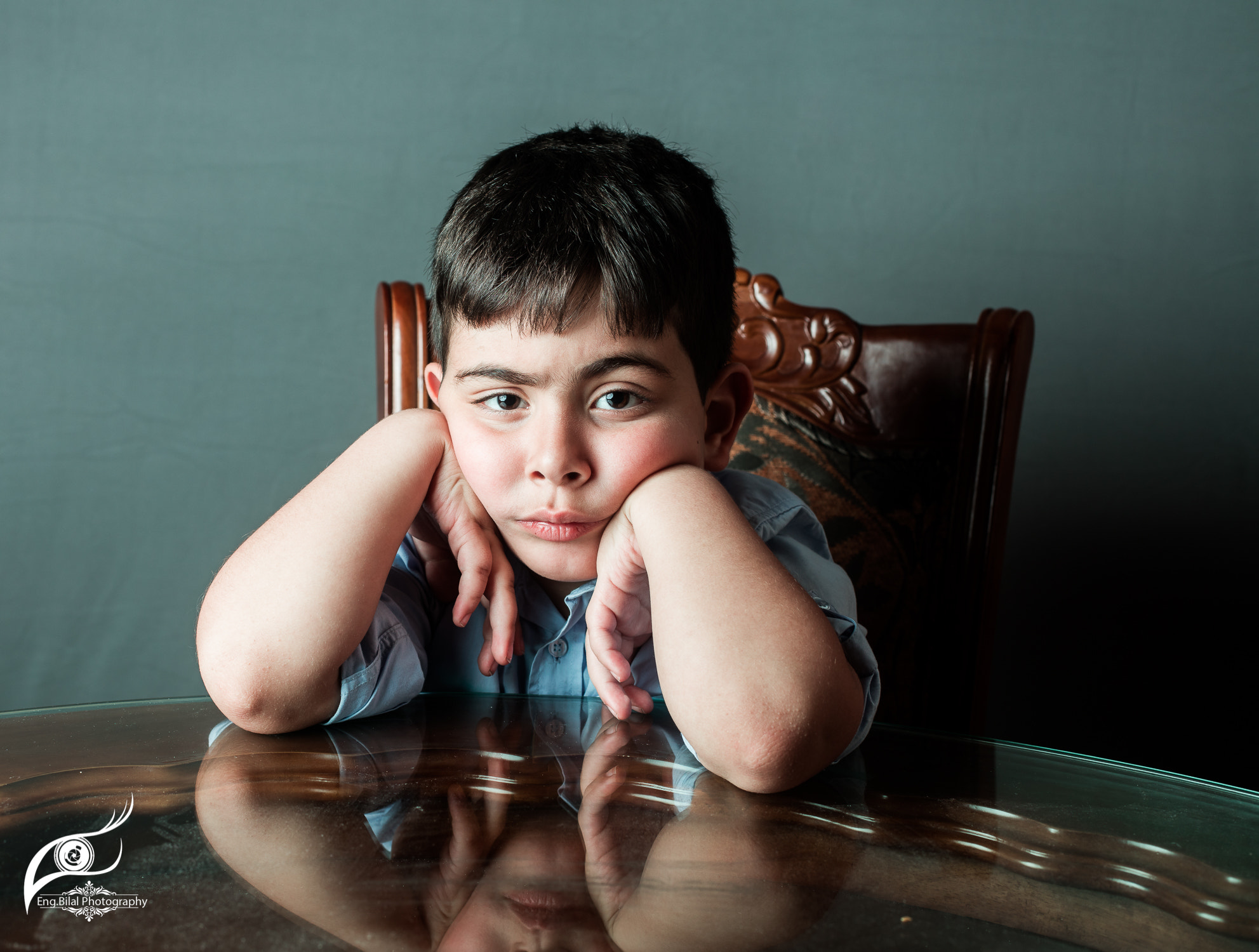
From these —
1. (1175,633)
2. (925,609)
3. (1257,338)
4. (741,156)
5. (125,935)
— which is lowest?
(1175,633)

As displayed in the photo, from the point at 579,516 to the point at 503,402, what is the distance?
4.0 inches

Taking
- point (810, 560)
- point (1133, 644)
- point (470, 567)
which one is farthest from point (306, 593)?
point (1133, 644)

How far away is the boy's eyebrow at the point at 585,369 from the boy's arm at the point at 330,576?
0.09 meters

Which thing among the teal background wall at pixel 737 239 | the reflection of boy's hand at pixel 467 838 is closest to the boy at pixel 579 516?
the reflection of boy's hand at pixel 467 838

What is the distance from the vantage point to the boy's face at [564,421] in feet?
2.18

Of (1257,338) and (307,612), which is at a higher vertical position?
(1257,338)

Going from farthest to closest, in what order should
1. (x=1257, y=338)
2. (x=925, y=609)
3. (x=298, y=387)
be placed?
(x=298, y=387)
(x=1257, y=338)
(x=925, y=609)

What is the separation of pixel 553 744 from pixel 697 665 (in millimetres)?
107

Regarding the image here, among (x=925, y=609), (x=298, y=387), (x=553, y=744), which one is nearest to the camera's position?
(x=553, y=744)

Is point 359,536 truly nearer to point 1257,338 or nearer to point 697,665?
point 697,665

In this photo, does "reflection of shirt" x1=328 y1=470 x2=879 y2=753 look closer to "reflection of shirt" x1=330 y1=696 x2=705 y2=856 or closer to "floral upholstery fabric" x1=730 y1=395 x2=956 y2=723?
"reflection of shirt" x1=330 y1=696 x2=705 y2=856

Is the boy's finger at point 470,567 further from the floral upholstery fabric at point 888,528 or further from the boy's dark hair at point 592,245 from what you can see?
the floral upholstery fabric at point 888,528

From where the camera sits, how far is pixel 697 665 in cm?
54

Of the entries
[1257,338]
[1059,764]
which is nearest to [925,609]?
[1059,764]
